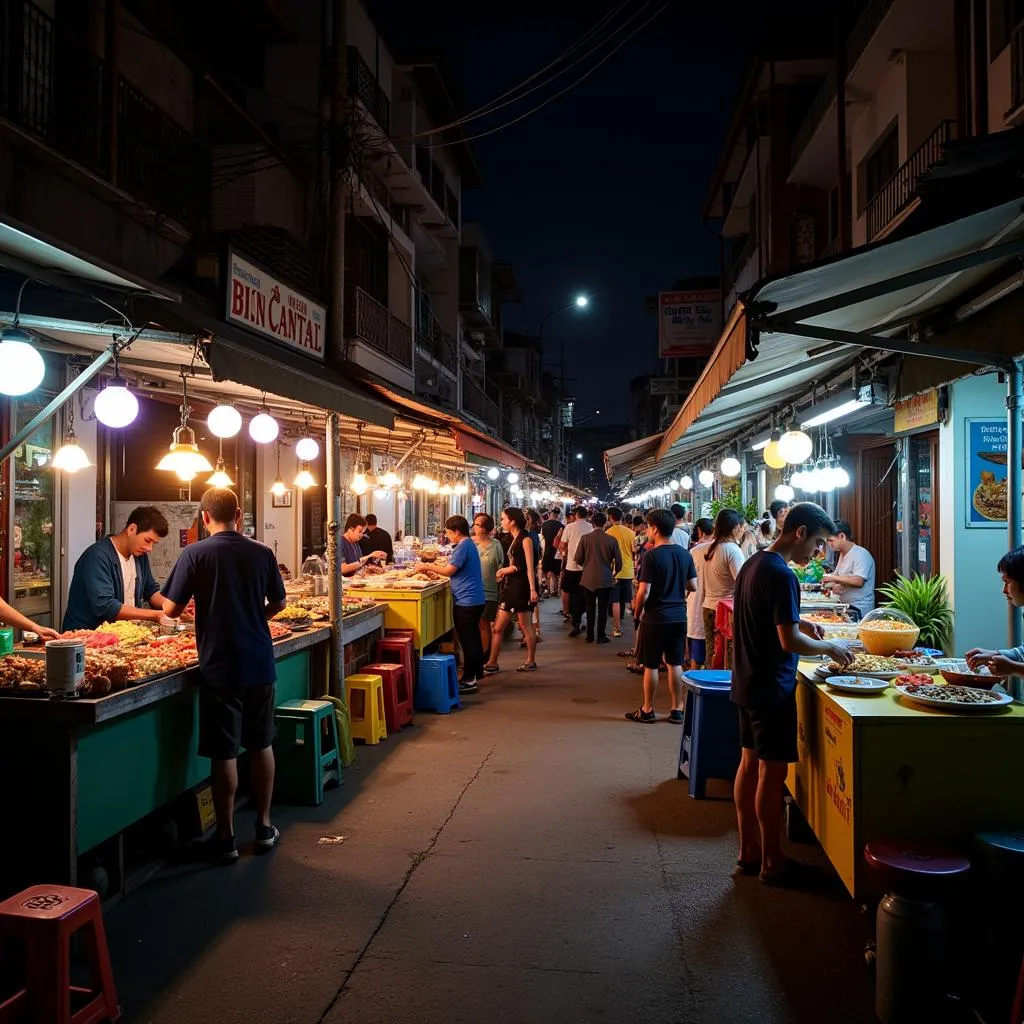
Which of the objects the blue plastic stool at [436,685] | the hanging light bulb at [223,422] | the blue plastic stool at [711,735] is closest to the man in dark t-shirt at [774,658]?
the blue plastic stool at [711,735]

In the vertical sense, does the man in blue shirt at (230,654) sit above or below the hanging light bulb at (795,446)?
below

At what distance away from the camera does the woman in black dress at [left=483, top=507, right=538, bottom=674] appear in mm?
12562

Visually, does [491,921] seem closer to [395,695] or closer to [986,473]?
[395,695]

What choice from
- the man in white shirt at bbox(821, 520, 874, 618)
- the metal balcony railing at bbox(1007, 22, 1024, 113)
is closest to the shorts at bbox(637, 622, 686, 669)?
the man in white shirt at bbox(821, 520, 874, 618)

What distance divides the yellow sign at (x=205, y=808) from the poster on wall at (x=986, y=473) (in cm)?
669

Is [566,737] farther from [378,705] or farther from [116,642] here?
[116,642]

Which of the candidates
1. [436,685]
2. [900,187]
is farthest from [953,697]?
[900,187]

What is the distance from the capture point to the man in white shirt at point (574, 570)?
1580 cm

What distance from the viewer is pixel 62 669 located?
4.50m

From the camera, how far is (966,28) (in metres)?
9.35

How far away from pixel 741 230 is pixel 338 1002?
95.6 feet

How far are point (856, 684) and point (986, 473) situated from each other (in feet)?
12.6

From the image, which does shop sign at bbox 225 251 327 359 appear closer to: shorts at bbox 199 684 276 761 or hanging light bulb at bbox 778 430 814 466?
shorts at bbox 199 684 276 761

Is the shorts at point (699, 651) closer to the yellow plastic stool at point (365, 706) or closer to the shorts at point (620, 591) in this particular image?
the yellow plastic stool at point (365, 706)
